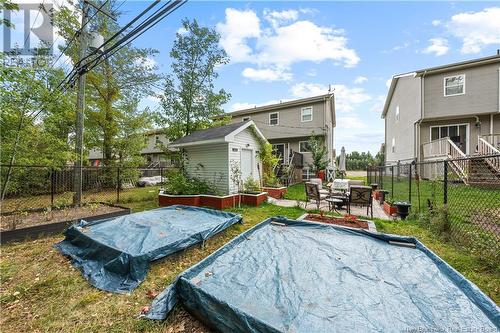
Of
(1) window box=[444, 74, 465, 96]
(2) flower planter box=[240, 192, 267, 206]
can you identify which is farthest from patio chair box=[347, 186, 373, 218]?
(1) window box=[444, 74, 465, 96]

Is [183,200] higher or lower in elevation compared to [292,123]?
lower

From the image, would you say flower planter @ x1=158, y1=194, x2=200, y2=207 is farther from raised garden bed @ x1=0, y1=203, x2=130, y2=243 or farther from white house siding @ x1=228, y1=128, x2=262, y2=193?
raised garden bed @ x1=0, y1=203, x2=130, y2=243

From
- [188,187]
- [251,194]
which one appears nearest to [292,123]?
[251,194]

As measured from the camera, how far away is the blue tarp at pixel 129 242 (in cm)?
318

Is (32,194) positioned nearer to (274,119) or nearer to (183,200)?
(183,200)

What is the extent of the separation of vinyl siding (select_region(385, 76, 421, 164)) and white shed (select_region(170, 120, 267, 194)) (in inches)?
418

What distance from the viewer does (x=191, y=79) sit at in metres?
11.8

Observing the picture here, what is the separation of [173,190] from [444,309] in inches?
333

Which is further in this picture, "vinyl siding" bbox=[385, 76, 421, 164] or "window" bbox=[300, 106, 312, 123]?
"window" bbox=[300, 106, 312, 123]

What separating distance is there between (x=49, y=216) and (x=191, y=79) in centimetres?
895

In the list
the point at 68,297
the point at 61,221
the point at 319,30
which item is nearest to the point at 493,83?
the point at 319,30

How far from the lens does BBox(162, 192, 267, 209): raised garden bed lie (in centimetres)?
810

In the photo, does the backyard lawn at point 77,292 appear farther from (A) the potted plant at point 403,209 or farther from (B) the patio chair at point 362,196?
(B) the patio chair at point 362,196

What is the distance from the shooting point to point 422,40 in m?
9.34
